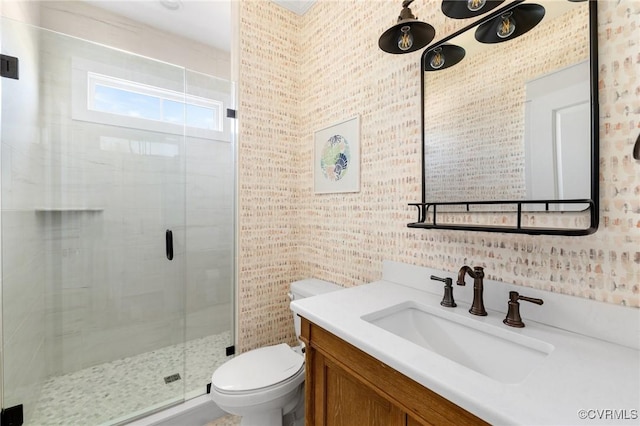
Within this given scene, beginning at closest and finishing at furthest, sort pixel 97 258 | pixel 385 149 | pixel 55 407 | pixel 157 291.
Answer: pixel 385 149 → pixel 55 407 → pixel 97 258 → pixel 157 291

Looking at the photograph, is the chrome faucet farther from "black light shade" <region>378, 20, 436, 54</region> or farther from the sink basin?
"black light shade" <region>378, 20, 436, 54</region>

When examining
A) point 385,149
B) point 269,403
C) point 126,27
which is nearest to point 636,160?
point 385,149

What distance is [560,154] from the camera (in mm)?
846

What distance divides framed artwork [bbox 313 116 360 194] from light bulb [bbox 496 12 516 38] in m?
0.74

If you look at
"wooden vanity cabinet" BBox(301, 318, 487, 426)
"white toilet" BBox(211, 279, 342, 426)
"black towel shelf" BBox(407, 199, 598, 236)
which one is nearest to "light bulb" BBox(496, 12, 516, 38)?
"black towel shelf" BBox(407, 199, 598, 236)

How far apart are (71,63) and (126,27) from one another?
2.64ft

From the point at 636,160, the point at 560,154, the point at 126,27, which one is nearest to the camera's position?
the point at 636,160

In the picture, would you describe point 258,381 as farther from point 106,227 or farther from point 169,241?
point 106,227

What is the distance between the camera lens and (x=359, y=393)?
0.83 meters

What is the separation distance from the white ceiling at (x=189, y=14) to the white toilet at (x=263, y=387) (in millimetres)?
2338

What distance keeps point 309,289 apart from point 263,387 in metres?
0.59

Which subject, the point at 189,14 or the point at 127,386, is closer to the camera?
the point at 127,386

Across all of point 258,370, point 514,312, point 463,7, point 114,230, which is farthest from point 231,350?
point 463,7

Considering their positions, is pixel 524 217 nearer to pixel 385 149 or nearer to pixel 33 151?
pixel 385 149
